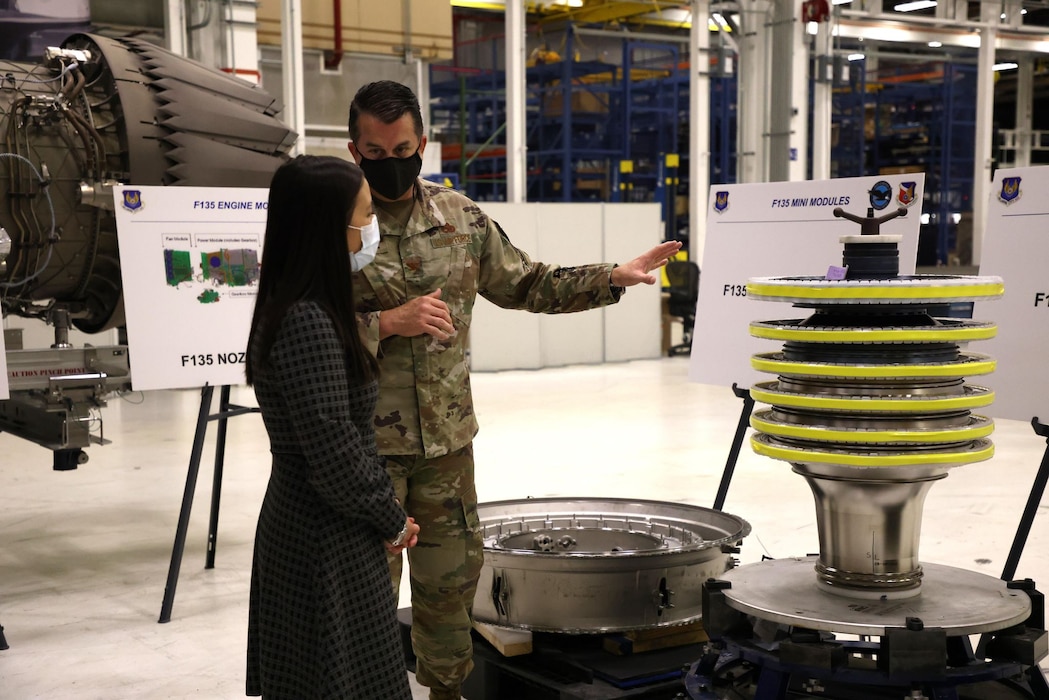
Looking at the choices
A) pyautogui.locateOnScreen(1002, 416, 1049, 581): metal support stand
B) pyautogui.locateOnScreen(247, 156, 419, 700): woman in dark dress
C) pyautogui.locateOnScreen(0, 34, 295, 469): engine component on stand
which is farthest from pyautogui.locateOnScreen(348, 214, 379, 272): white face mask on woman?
pyautogui.locateOnScreen(0, 34, 295, 469): engine component on stand

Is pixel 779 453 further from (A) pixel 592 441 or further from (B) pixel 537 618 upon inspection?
(A) pixel 592 441

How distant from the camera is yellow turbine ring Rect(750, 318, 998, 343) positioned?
199 centimetres

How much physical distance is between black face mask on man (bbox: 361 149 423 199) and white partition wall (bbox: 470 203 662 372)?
6.61m

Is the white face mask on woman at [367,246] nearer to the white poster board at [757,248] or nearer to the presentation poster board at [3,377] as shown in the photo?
the white poster board at [757,248]

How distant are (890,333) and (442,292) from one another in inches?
37.9

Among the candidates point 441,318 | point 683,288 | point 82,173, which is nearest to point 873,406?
point 441,318

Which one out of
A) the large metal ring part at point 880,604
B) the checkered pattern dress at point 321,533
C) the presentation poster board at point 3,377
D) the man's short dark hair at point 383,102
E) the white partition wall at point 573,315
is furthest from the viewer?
the white partition wall at point 573,315

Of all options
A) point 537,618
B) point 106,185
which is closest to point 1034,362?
point 537,618

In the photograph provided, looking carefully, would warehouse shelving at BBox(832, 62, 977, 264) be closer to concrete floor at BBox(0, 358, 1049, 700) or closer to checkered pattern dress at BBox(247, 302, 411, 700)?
concrete floor at BBox(0, 358, 1049, 700)

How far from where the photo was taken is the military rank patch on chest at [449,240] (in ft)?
8.06

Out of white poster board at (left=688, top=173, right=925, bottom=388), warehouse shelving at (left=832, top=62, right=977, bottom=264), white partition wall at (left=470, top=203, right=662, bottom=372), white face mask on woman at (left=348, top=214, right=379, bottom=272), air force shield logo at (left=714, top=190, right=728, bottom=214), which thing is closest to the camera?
white face mask on woman at (left=348, top=214, right=379, bottom=272)

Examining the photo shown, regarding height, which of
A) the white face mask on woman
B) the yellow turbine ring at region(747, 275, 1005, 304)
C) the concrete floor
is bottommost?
the concrete floor

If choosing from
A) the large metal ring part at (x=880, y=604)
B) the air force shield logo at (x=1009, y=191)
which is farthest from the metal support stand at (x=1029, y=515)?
the air force shield logo at (x=1009, y=191)

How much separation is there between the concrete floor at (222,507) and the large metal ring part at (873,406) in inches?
67.0
